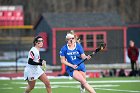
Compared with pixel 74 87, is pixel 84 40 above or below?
above

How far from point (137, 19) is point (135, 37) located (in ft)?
57.8

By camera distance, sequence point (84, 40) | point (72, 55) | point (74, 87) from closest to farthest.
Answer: point (72, 55)
point (74, 87)
point (84, 40)

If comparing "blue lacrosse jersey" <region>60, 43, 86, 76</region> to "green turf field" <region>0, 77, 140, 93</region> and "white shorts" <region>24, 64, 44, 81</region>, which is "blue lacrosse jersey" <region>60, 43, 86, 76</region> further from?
"green turf field" <region>0, 77, 140, 93</region>

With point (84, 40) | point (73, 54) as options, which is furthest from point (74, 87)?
point (84, 40)

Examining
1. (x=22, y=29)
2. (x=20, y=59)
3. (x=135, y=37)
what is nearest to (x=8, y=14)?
(x=22, y=29)

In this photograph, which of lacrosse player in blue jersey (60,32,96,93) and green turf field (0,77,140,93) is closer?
lacrosse player in blue jersey (60,32,96,93)

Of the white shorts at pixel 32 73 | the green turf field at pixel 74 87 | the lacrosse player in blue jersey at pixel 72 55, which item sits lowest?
the green turf field at pixel 74 87

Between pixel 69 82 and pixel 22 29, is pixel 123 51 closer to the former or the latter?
pixel 69 82

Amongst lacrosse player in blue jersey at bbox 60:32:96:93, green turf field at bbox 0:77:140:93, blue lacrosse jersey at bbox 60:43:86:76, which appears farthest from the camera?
green turf field at bbox 0:77:140:93

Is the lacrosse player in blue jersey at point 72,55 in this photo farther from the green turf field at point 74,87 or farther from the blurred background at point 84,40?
the blurred background at point 84,40

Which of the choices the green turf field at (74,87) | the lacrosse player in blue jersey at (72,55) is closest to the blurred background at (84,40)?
the green turf field at (74,87)

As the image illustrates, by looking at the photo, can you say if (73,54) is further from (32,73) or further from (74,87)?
(74,87)

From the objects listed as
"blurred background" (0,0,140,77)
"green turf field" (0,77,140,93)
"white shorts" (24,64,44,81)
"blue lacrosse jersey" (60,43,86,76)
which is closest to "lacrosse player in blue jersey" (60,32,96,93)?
"blue lacrosse jersey" (60,43,86,76)

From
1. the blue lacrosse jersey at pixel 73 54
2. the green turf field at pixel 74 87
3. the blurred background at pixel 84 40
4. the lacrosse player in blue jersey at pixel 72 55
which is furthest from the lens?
the blurred background at pixel 84 40
